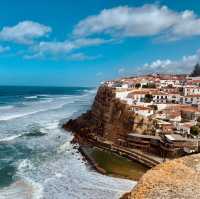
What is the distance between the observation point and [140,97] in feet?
168

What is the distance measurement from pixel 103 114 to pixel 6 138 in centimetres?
1298

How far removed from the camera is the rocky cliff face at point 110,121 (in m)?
36.5

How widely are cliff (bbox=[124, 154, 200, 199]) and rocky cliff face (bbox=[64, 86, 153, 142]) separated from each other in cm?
2774

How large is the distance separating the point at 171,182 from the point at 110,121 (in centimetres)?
3436

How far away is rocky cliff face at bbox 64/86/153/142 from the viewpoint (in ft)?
120

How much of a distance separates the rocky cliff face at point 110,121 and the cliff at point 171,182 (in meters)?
27.7

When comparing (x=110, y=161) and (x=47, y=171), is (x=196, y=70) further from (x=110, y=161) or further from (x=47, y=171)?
(x=47, y=171)

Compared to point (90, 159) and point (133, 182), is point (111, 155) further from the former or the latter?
point (133, 182)

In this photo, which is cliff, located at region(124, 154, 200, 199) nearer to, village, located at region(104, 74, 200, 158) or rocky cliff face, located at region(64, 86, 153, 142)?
village, located at region(104, 74, 200, 158)

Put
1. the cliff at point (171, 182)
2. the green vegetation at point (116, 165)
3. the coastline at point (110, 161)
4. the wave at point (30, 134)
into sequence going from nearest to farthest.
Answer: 1. the cliff at point (171, 182)
2. the coastline at point (110, 161)
3. the green vegetation at point (116, 165)
4. the wave at point (30, 134)

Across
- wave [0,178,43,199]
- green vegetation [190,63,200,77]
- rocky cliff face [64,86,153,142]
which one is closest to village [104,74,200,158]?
rocky cliff face [64,86,153,142]

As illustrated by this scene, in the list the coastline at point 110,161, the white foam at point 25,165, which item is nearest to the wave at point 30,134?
the coastline at point 110,161

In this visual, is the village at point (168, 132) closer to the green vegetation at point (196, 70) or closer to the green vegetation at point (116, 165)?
the green vegetation at point (116, 165)

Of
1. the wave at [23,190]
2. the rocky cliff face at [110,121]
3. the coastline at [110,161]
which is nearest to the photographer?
the wave at [23,190]
